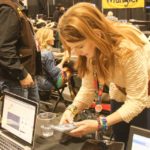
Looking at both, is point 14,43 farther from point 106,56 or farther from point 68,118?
point 106,56

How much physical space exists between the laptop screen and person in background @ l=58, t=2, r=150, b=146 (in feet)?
0.61

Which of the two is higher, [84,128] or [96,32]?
[96,32]

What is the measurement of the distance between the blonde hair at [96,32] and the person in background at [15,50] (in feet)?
2.88

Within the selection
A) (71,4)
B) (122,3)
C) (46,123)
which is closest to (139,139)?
(46,123)

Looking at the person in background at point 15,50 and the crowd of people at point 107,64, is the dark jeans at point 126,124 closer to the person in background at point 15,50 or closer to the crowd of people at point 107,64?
the crowd of people at point 107,64

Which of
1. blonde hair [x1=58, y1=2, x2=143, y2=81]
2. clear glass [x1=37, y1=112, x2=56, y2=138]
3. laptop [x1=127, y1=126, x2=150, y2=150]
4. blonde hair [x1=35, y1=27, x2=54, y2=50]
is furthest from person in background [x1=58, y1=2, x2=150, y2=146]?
blonde hair [x1=35, y1=27, x2=54, y2=50]

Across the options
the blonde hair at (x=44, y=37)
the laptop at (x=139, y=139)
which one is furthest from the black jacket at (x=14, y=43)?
the blonde hair at (x=44, y=37)

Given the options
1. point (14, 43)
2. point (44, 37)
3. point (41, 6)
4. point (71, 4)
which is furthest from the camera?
point (41, 6)

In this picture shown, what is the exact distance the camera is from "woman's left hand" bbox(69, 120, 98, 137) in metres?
1.47

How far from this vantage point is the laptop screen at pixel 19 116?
1.45 m

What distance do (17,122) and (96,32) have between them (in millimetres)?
547

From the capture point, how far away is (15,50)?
2324mm

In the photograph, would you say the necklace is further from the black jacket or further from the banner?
the banner

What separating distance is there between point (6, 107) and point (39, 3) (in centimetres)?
1190
